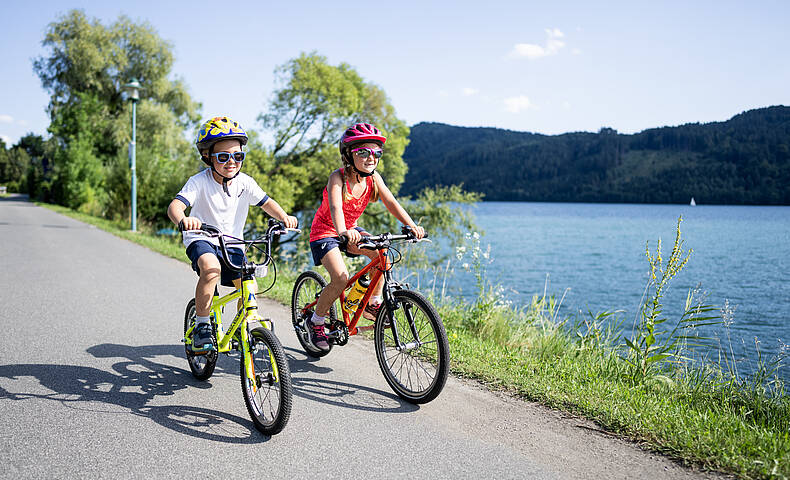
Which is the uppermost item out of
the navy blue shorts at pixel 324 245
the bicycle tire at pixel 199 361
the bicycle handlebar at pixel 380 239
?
the bicycle handlebar at pixel 380 239

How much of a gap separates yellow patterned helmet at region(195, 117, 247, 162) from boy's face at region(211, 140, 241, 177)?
7 centimetres

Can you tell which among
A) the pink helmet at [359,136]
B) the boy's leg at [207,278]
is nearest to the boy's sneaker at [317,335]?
the boy's leg at [207,278]

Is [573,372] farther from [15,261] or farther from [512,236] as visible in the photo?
[512,236]

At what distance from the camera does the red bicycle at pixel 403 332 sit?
12.8ft

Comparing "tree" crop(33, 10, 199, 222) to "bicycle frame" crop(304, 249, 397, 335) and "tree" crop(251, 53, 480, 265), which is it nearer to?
"tree" crop(251, 53, 480, 265)

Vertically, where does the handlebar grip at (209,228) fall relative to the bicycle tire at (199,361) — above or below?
above

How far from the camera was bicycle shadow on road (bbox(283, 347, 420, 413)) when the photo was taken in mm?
3993

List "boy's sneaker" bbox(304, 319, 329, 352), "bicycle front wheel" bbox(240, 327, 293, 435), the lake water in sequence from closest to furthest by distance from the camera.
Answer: "bicycle front wheel" bbox(240, 327, 293, 435) → "boy's sneaker" bbox(304, 319, 329, 352) → the lake water

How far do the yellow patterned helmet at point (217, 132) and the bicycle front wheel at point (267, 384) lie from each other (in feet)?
4.54

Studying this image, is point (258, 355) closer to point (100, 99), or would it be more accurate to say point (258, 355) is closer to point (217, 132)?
point (217, 132)

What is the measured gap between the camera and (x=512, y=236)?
42.7 m

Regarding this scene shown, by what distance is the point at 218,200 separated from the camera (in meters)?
4.05

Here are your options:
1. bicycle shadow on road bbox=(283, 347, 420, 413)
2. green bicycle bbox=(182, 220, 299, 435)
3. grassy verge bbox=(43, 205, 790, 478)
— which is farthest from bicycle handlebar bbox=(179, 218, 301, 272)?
grassy verge bbox=(43, 205, 790, 478)

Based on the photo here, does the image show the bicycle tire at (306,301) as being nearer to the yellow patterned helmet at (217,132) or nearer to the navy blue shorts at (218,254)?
the navy blue shorts at (218,254)
